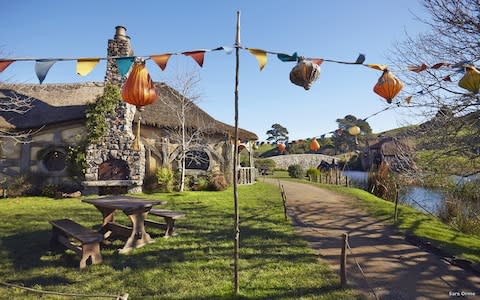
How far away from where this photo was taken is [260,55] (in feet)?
12.2

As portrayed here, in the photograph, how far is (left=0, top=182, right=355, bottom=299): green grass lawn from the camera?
3.83 m

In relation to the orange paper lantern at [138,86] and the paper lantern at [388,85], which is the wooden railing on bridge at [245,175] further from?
the orange paper lantern at [138,86]

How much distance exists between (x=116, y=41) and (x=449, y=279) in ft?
44.8

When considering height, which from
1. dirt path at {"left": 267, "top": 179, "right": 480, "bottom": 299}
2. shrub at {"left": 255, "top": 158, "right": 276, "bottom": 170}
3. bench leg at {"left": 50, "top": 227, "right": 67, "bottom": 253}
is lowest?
dirt path at {"left": 267, "top": 179, "right": 480, "bottom": 299}

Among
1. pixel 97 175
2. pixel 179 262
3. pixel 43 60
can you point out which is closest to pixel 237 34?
pixel 43 60

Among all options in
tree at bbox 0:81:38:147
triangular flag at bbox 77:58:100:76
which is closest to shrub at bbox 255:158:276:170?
tree at bbox 0:81:38:147

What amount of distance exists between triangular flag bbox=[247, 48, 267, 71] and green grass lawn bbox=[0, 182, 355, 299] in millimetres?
3003

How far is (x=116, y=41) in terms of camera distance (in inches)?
496

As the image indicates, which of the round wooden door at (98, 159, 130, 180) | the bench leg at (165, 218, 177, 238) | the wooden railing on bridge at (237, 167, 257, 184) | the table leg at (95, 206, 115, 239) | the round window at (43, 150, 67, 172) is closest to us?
the table leg at (95, 206, 115, 239)

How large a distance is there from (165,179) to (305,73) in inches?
402

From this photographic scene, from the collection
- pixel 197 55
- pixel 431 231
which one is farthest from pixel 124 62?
pixel 431 231

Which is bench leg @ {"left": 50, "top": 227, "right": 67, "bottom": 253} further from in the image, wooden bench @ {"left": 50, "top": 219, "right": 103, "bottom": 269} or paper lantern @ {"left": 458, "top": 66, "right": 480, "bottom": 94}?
paper lantern @ {"left": 458, "top": 66, "right": 480, "bottom": 94}

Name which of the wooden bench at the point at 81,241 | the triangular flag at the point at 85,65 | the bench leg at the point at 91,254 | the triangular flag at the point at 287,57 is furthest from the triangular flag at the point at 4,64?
the triangular flag at the point at 287,57

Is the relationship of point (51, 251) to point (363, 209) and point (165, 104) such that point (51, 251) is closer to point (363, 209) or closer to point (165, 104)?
point (363, 209)
